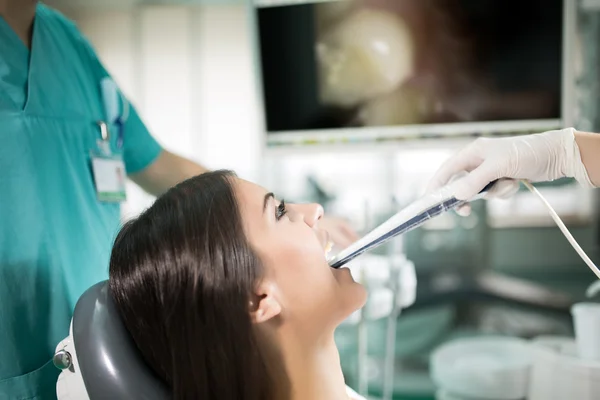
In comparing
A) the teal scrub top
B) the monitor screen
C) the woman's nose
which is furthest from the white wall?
the woman's nose

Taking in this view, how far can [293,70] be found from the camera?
94.0 inches

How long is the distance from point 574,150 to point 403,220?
439 millimetres

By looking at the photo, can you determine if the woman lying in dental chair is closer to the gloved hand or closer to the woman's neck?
the woman's neck

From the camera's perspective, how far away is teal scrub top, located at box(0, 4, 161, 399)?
3.67ft

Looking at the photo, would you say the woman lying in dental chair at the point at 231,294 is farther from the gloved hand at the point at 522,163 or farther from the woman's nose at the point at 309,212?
the gloved hand at the point at 522,163

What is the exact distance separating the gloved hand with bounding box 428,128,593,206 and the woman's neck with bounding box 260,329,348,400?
18.1 inches

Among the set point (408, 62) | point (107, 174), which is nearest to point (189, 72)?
point (408, 62)

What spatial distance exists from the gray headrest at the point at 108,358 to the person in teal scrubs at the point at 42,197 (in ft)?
0.69

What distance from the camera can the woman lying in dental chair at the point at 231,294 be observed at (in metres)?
0.99

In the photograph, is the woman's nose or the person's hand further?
the person's hand

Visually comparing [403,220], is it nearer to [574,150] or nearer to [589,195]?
[574,150]

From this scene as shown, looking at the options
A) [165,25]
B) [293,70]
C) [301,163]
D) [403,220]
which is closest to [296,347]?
[403,220]

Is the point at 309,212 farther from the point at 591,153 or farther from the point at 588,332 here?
the point at 588,332

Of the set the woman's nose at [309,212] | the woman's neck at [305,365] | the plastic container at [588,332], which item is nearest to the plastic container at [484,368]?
the plastic container at [588,332]
